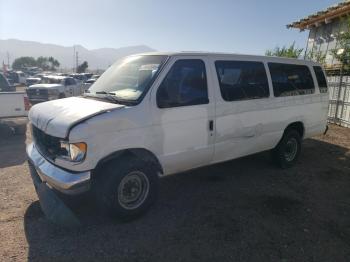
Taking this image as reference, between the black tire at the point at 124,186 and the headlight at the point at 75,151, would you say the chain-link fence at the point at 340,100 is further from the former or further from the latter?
the headlight at the point at 75,151

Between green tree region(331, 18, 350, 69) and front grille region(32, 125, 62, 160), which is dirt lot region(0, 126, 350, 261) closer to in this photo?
front grille region(32, 125, 62, 160)

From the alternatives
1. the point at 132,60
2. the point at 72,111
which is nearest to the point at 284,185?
the point at 132,60

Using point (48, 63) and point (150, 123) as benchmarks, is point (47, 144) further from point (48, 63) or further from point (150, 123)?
point (48, 63)

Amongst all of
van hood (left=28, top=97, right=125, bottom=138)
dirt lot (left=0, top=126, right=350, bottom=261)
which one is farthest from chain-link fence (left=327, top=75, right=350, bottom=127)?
van hood (left=28, top=97, right=125, bottom=138)

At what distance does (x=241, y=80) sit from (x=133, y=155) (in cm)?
222

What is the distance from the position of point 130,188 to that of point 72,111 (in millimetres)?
1199

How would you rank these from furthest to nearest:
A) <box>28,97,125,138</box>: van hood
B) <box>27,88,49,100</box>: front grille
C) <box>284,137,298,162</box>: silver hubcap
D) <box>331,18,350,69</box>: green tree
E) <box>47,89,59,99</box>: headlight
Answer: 1. <box>47,89,59,99</box>: headlight
2. <box>27,88,49,100</box>: front grille
3. <box>331,18,350,69</box>: green tree
4. <box>284,137,298,162</box>: silver hubcap
5. <box>28,97,125,138</box>: van hood

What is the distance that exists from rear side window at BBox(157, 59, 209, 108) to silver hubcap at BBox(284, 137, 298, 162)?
265cm

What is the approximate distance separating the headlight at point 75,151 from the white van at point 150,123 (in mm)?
11

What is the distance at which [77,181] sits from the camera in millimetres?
3480

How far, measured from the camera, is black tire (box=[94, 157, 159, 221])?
371 centimetres

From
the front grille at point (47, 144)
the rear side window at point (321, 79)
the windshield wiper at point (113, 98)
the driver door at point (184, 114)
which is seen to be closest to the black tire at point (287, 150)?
the rear side window at point (321, 79)

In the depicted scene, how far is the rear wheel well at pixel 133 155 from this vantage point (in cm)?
372

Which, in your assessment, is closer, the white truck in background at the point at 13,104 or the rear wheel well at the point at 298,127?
the rear wheel well at the point at 298,127
